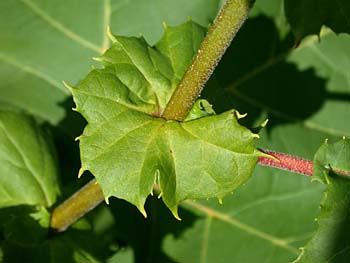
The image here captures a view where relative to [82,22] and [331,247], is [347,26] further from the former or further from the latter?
[82,22]

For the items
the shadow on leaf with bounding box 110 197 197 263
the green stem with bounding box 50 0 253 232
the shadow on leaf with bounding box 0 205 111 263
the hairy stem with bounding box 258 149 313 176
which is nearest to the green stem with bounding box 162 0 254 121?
the green stem with bounding box 50 0 253 232

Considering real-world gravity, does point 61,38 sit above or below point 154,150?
below

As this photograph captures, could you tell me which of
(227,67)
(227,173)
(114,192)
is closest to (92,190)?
(114,192)

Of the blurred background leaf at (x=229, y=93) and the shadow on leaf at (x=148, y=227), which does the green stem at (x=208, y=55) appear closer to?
the blurred background leaf at (x=229, y=93)

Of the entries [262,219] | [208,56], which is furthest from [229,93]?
[208,56]

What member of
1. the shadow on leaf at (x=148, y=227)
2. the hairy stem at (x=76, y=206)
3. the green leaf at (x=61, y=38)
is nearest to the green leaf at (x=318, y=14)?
the hairy stem at (x=76, y=206)

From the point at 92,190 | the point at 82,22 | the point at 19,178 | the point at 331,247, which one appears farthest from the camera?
the point at 82,22

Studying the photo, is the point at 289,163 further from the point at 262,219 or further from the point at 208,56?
the point at 262,219

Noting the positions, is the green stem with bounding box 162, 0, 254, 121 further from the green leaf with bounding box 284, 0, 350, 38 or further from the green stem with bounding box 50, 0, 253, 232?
the green leaf with bounding box 284, 0, 350, 38
